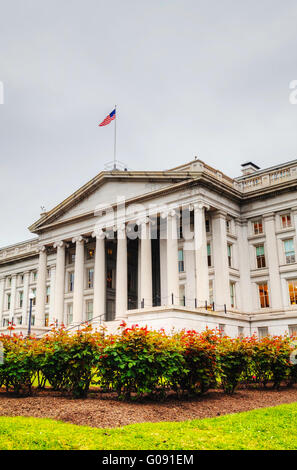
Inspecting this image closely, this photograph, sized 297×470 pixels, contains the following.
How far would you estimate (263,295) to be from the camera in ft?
136

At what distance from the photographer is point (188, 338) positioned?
52.4ft

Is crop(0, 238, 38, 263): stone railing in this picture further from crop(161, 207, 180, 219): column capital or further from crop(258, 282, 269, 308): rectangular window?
crop(258, 282, 269, 308): rectangular window

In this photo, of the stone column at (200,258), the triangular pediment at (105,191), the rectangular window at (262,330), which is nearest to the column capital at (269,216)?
the stone column at (200,258)

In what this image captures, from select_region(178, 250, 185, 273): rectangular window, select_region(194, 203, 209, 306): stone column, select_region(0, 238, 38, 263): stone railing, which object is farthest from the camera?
select_region(0, 238, 38, 263): stone railing

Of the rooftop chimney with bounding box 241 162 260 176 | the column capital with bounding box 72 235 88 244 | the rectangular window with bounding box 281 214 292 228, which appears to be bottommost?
the rectangular window with bounding box 281 214 292 228

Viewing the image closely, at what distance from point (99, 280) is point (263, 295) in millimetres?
16343

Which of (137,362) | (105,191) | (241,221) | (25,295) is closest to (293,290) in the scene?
(241,221)

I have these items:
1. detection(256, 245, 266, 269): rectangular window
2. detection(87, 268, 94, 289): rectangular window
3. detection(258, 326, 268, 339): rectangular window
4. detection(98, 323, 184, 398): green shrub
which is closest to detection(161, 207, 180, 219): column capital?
detection(256, 245, 266, 269): rectangular window

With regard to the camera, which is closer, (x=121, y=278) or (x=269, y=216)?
(x=269, y=216)

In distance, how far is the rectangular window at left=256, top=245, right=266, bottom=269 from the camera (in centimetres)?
4206

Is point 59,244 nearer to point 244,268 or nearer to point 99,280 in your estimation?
point 99,280

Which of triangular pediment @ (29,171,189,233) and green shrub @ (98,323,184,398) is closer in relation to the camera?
green shrub @ (98,323,184,398)

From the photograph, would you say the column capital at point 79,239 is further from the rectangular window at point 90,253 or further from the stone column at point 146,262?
the stone column at point 146,262

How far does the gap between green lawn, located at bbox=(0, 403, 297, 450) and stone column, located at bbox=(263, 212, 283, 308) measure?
29.0 m
